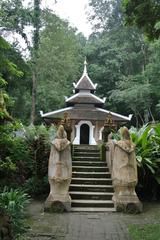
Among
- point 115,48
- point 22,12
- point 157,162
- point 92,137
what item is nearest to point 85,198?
point 157,162

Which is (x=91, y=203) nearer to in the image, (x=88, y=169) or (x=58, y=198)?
(x=58, y=198)

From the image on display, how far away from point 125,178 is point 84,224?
7.54ft

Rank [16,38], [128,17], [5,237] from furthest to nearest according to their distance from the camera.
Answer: [16,38] < [128,17] < [5,237]

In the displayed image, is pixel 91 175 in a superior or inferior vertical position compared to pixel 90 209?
superior

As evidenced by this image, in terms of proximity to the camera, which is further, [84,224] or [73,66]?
[73,66]

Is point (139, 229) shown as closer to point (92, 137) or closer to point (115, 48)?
point (92, 137)

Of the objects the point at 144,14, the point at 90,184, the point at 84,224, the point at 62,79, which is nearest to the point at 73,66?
the point at 62,79

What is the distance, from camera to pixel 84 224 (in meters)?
8.24

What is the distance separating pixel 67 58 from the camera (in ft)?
120

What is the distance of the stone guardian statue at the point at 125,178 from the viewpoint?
395 inches

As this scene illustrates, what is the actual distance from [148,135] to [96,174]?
2.15 metres

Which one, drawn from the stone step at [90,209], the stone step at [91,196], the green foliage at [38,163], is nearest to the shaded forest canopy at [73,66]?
the green foliage at [38,163]

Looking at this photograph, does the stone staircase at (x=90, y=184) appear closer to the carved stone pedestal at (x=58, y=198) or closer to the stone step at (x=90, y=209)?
the stone step at (x=90, y=209)

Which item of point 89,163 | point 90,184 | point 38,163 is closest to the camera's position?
point 90,184
